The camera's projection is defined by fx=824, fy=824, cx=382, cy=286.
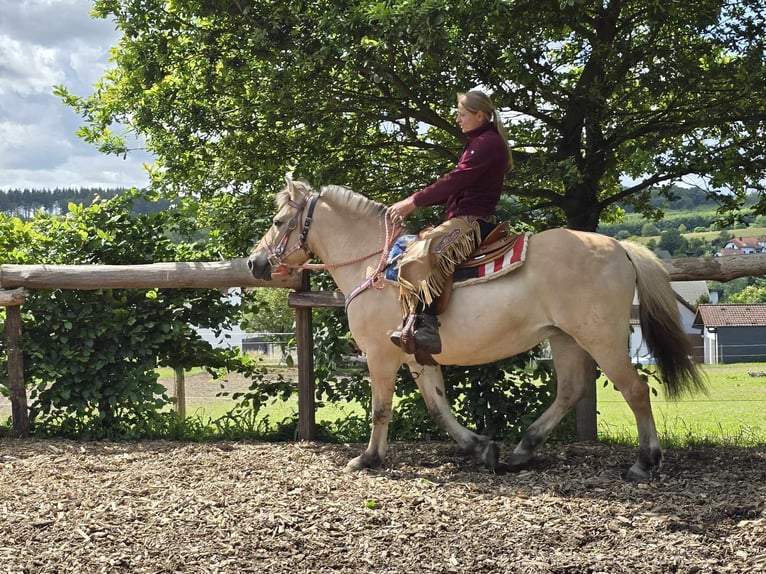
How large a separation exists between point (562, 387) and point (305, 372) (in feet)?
8.16

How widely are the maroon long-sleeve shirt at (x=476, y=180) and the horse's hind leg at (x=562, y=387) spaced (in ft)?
4.07

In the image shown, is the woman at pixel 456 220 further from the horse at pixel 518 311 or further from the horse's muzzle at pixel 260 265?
the horse's muzzle at pixel 260 265

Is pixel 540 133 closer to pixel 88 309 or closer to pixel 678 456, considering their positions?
pixel 678 456

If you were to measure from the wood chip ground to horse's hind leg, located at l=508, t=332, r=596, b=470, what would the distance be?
18cm

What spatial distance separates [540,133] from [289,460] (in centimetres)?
394

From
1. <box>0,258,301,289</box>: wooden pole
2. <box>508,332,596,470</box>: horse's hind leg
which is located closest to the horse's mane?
<box>0,258,301,289</box>: wooden pole

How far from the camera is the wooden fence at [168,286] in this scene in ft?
24.7

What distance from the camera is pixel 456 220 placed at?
5.88 meters

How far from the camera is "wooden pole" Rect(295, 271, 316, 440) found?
7.68 metres

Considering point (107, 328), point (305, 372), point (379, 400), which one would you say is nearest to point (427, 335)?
point (379, 400)

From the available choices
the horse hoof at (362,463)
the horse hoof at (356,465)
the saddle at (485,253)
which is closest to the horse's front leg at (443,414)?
the horse hoof at (362,463)

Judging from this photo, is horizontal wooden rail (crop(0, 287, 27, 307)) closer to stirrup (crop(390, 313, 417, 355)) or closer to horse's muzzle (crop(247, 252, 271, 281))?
horse's muzzle (crop(247, 252, 271, 281))

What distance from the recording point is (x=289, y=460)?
660 cm

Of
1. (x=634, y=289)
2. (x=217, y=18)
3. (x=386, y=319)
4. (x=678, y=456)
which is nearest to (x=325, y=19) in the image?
(x=217, y=18)
